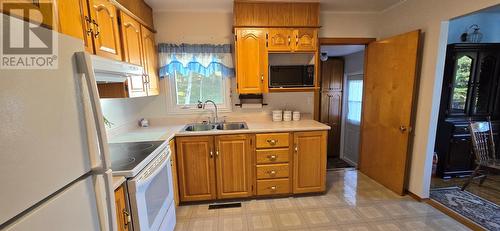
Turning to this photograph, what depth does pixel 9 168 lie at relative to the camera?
51 centimetres

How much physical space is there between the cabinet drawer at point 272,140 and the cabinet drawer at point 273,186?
443mm

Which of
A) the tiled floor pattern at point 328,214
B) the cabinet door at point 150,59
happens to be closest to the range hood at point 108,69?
the cabinet door at point 150,59

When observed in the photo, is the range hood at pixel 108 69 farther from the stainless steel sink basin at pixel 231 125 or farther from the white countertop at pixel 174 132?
the stainless steel sink basin at pixel 231 125

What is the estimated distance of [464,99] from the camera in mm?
2896

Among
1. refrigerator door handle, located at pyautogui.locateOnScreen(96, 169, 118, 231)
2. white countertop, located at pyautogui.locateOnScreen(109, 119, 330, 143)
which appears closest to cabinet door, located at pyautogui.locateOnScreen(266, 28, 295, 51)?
white countertop, located at pyautogui.locateOnScreen(109, 119, 330, 143)

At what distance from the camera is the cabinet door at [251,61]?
101 inches

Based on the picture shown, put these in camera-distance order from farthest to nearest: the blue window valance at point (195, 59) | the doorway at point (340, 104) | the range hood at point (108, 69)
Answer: the doorway at point (340, 104)
the blue window valance at point (195, 59)
the range hood at point (108, 69)

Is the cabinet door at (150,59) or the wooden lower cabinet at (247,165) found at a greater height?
the cabinet door at (150,59)

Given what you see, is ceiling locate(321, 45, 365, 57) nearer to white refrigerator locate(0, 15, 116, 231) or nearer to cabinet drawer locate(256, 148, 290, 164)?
cabinet drawer locate(256, 148, 290, 164)

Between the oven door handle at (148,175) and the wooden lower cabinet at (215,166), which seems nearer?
the oven door handle at (148,175)

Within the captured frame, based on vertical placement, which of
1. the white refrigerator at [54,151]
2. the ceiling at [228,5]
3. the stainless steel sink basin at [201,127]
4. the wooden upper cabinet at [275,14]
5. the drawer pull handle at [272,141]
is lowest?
the drawer pull handle at [272,141]

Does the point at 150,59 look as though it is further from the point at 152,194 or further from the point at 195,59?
the point at 152,194

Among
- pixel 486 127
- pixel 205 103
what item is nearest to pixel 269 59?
pixel 205 103

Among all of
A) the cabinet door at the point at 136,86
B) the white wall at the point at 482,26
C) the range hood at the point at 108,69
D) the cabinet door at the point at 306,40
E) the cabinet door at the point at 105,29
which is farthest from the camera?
the white wall at the point at 482,26
